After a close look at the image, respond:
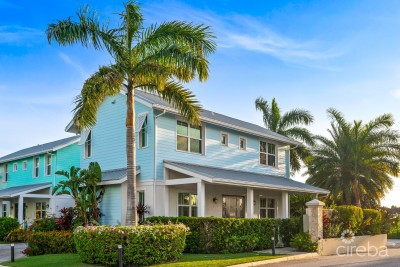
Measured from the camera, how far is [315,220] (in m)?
20.5

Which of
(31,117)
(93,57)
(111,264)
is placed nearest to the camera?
(111,264)

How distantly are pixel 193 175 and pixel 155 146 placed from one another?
247 centimetres

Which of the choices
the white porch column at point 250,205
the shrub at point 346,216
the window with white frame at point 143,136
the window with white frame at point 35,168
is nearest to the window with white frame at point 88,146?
the window with white frame at point 143,136

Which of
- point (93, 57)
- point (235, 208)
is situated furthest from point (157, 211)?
point (93, 57)

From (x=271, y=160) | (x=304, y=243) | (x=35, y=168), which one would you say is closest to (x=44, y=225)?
(x=304, y=243)

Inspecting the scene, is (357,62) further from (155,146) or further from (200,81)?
(155,146)

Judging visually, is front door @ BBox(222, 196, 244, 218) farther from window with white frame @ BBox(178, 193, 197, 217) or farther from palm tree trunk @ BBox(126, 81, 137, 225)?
palm tree trunk @ BBox(126, 81, 137, 225)

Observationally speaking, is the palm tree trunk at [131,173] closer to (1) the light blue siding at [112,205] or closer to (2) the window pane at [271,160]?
(1) the light blue siding at [112,205]

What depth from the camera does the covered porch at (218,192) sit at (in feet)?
66.6

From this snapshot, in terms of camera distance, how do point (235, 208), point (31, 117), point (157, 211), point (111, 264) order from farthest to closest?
1. point (235, 208)
2. point (157, 211)
3. point (31, 117)
4. point (111, 264)

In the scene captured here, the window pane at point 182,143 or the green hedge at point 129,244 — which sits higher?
the window pane at point 182,143

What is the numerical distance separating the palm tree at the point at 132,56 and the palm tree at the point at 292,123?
71.4ft

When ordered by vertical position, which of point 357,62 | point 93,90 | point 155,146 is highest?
point 357,62

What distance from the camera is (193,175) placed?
65.8 ft
